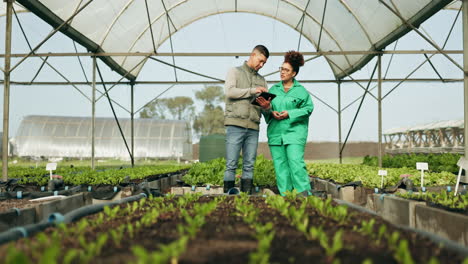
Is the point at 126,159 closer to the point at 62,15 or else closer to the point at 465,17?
the point at 62,15

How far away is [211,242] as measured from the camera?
5.88ft

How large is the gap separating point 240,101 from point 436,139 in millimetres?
20010

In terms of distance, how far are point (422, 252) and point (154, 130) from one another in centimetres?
2124

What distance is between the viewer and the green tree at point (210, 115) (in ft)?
109

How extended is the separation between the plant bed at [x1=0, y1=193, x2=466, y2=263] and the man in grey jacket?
176cm

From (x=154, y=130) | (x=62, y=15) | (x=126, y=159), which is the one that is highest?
(x=62, y=15)

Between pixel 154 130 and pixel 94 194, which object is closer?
pixel 94 194

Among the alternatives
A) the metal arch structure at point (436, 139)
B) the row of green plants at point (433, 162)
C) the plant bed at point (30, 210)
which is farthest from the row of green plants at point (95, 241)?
the metal arch structure at point (436, 139)

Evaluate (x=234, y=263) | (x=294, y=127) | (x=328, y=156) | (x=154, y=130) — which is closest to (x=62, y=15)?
(x=294, y=127)

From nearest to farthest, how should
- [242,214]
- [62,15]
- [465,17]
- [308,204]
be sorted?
[242,214] → [308,204] → [465,17] → [62,15]

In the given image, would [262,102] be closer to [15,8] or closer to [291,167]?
[291,167]

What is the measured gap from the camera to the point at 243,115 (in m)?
4.34

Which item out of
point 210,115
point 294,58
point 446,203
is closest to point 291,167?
point 294,58

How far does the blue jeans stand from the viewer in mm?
4340
